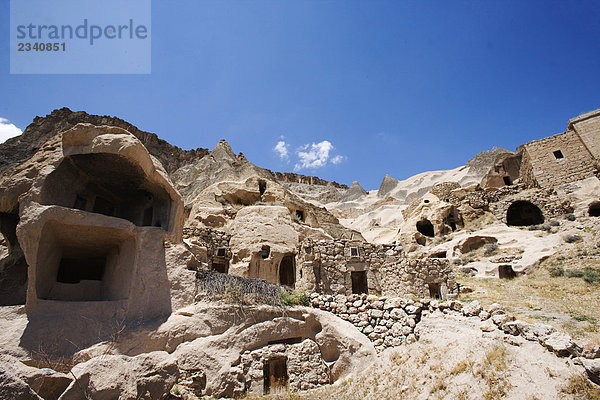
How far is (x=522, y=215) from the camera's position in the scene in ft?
70.5

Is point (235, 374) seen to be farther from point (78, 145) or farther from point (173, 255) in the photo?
point (78, 145)

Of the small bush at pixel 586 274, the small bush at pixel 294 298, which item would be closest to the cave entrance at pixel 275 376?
the small bush at pixel 294 298

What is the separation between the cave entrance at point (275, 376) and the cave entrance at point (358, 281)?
197 inches

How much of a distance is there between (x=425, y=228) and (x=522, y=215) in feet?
21.2

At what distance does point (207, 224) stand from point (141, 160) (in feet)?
23.8

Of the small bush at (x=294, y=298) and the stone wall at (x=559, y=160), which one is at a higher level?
the stone wall at (x=559, y=160)

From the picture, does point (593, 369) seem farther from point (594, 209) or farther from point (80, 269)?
point (594, 209)

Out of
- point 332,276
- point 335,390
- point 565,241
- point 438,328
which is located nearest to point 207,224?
point 332,276

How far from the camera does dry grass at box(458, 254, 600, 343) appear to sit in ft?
22.9

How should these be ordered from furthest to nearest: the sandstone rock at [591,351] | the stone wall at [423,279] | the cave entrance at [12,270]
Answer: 1. the stone wall at [423,279]
2. the cave entrance at [12,270]
3. the sandstone rock at [591,351]

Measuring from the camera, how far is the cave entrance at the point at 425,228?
22.6m

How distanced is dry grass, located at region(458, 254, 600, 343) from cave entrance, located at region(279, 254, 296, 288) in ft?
22.7

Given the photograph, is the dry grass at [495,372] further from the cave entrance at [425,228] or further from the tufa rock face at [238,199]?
the cave entrance at [425,228]

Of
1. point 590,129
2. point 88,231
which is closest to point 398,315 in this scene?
point 88,231
